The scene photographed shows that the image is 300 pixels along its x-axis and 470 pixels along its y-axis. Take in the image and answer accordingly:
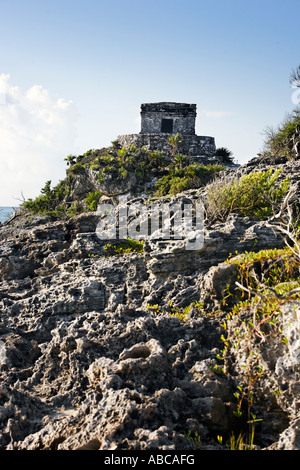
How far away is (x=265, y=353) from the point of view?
4.70m

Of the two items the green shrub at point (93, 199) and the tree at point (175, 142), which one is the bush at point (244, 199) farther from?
the tree at point (175, 142)

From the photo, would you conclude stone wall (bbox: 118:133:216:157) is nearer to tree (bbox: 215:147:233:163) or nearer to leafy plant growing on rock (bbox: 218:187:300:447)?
tree (bbox: 215:147:233:163)

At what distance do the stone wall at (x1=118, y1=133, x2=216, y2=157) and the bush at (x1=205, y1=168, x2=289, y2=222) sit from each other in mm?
15923

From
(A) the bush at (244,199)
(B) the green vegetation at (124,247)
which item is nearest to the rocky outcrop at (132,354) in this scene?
(B) the green vegetation at (124,247)

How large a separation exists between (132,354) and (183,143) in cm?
2147

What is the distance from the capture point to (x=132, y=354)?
16.2 ft

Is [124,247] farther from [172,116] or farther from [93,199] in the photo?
[172,116]

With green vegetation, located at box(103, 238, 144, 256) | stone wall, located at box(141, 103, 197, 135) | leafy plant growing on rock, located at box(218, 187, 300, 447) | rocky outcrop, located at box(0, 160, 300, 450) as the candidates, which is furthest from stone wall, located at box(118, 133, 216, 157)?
leafy plant growing on rock, located at box(218, 187, 300, 447)

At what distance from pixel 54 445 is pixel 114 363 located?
1.03 metres

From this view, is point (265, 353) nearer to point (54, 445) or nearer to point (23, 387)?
point (54, 445)

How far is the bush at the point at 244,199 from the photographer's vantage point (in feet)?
28.6

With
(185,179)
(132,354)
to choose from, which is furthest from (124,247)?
(185,179)

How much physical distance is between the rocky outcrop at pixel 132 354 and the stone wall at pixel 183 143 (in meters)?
17.4
